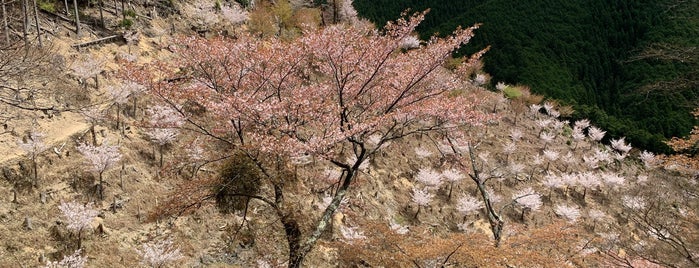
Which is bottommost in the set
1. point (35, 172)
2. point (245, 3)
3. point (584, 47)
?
point (584, 47)

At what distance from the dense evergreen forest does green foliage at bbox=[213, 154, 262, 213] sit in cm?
3492

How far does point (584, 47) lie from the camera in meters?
48.3

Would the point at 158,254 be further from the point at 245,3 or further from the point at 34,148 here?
the point at 245,3

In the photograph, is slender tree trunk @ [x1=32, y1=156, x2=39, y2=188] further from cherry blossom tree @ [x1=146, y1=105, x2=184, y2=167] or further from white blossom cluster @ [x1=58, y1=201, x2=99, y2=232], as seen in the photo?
cherry blossom tree @ [x1=146, y1=105, x2=184, y2=167]

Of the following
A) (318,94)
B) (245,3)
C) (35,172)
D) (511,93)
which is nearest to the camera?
(35,172)

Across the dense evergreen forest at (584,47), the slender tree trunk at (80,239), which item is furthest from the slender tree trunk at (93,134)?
the dense evergreen forest at (584,47)

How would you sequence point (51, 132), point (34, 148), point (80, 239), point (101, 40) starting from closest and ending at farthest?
point (80, 239), point (34, 148), point (51, 132), point (101, 40)

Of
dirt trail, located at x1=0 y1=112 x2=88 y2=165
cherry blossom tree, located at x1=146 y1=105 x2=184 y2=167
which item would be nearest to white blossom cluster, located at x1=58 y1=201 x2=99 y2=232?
dirt trail, located at x1=0 y1=112 x2=88 y2=165

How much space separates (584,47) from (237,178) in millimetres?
52415

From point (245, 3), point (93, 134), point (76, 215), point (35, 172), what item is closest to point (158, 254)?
point (76, 215)

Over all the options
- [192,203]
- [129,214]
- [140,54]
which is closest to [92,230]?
[129,214]

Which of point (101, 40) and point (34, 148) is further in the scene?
point (101, 40)

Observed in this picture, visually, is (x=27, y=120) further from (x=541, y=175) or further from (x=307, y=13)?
(x=541, y=175)

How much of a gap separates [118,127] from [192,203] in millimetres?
5536
